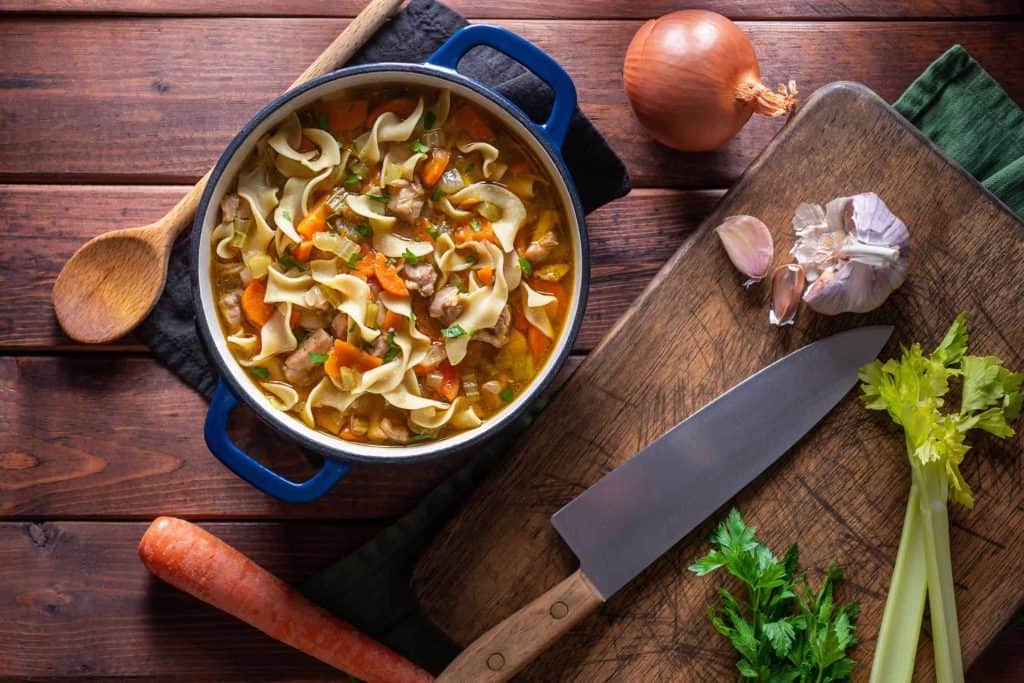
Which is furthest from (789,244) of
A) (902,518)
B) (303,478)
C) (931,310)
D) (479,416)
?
(303,478)

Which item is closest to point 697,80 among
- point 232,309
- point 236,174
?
point 236,174

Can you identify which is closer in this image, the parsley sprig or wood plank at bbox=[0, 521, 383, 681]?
the parsley sprig

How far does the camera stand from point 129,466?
3023mm

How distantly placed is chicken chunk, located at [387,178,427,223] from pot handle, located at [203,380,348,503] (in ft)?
2.21

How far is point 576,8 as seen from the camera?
310 centimetres

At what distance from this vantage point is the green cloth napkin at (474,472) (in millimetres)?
2951

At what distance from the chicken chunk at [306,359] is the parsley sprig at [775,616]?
1232 mm

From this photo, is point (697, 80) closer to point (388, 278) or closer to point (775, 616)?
point (388, 278)

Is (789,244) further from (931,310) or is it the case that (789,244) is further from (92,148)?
(92,148)

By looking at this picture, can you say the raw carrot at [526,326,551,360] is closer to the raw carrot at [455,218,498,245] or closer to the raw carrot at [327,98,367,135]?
the raw carrot at [455,218,498,245]

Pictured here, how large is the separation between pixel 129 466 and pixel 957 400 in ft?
8.45

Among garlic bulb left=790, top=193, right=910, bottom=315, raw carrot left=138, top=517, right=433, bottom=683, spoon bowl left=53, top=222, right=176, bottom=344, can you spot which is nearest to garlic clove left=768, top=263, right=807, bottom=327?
garlic bulb left=790, top=193, right=910, bottom=315

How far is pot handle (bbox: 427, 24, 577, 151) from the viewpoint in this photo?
2576 millimetres

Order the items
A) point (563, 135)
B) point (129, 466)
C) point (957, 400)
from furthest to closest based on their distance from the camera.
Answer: point (129, 466)
point (957, 400)
point (563, 135)
